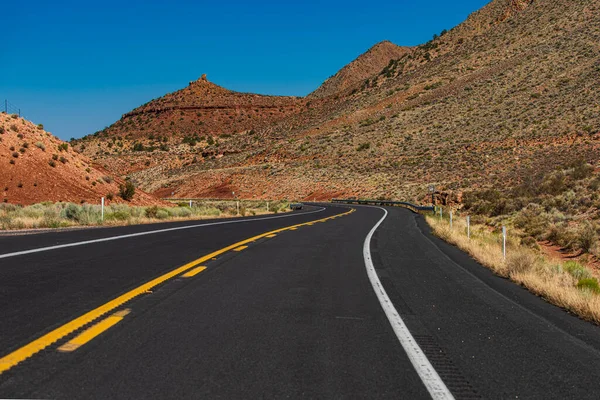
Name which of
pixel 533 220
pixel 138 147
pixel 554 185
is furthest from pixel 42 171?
pixel 138 147

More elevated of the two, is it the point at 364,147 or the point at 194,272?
the point at 364,147

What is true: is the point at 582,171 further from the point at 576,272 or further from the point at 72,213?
the point at 72,213

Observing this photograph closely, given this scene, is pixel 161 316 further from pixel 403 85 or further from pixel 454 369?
pixel 403 85

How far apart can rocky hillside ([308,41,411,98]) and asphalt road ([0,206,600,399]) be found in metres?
133

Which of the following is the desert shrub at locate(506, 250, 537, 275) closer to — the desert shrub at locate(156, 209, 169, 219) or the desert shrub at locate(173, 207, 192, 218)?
the desert shrub at locate(156, 209, 169, 219)

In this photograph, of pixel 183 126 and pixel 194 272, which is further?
pixel 183 126

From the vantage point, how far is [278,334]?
16.6 ft

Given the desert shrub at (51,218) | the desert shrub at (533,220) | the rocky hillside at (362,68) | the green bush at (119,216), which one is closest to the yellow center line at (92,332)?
the desert shrub at (51,218)

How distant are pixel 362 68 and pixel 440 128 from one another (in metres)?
73.8

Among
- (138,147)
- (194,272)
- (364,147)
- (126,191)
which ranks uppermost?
(138,147)

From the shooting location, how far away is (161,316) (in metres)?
5.52

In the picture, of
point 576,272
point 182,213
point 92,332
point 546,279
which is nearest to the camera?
point 92,332

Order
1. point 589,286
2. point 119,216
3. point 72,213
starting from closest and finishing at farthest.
Result: point 589,286, point 72,213, point 119,216

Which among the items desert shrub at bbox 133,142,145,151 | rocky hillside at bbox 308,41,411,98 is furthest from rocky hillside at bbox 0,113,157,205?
rocky hillside at bbox 308,41,411,98
